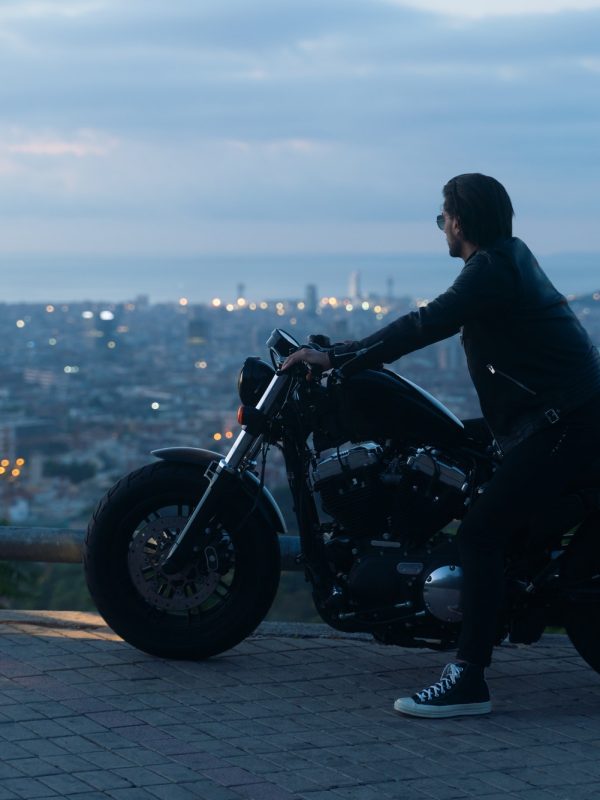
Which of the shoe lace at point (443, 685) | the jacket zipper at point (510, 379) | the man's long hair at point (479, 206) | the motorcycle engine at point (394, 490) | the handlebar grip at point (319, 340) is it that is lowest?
the shoe lace at point (443, 685)

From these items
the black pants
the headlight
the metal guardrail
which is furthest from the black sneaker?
the metal guardrail

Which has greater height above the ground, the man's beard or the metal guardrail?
the man's beard

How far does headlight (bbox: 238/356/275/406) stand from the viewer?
5.82m

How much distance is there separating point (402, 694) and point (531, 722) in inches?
22.7

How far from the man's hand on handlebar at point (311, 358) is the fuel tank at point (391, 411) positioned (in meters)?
0.11

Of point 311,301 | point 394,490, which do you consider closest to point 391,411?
point 394,490

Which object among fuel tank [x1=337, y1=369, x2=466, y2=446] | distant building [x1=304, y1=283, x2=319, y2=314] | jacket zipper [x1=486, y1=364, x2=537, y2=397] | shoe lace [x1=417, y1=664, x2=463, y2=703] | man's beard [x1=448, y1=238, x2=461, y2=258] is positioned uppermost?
distant building [x1=304, y1=283, x2=319, y2=314]

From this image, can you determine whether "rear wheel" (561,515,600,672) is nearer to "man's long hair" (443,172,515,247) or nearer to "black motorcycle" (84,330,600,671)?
"black motorcycle" (84,330,600,671)

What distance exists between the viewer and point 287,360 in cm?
554

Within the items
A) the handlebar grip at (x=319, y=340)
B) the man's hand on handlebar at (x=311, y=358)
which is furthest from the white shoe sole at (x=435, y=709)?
the handlebar grip at (x=319, y=340)

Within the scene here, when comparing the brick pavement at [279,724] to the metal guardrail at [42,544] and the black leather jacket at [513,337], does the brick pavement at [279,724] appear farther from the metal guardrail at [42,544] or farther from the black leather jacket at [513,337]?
the black leather jacket at [513,337]

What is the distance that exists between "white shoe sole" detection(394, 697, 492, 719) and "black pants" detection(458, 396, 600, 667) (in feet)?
0.91

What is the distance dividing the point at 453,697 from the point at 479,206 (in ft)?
6.11

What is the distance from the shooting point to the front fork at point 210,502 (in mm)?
5824
